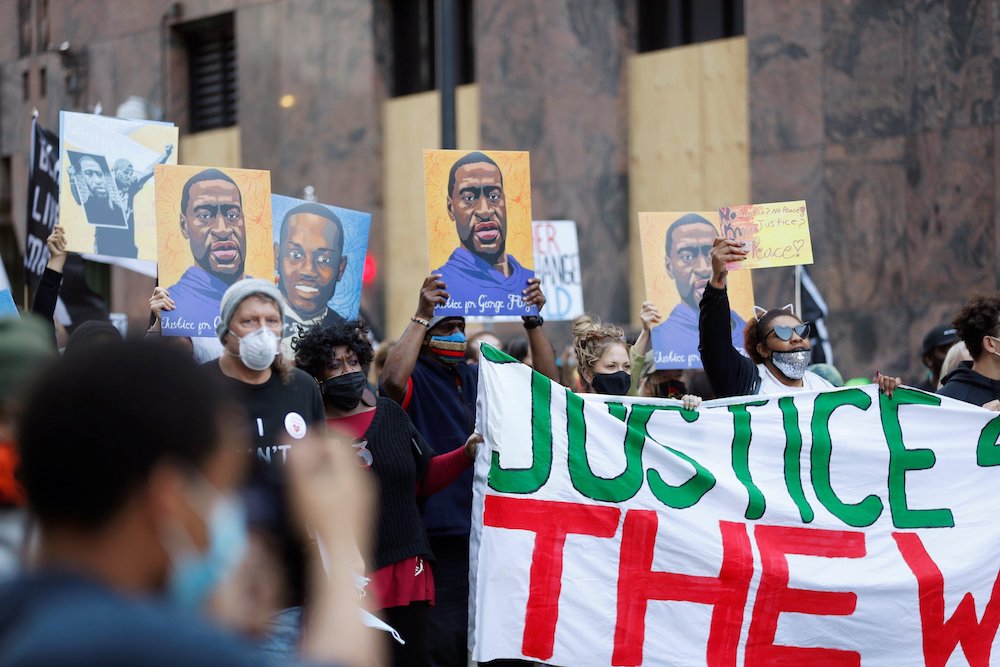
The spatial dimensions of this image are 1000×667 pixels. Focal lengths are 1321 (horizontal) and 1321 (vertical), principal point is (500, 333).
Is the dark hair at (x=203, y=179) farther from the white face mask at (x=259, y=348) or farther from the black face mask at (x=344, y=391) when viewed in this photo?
the white face mask at (x=259, y=348)

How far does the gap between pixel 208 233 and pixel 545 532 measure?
2.21 m

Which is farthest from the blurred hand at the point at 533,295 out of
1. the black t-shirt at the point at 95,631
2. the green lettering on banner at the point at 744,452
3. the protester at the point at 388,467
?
the black t-shirt at the point at 95,631

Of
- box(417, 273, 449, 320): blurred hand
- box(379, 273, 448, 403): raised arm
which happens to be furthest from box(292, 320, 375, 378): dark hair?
box(417, 273, 449, 320): blurred hand

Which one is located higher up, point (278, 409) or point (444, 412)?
point (278, 409)

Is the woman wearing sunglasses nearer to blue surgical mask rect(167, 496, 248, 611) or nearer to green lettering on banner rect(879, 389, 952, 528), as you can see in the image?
green lettering on banner rect(879, 389, 952, 528)

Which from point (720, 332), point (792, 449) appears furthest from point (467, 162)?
point (792, 449)

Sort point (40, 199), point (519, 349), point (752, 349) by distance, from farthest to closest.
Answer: point (519, 349) → point (40, 199) → point (752, 349)

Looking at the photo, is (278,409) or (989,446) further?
(989,446)

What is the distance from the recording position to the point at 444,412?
570 cm

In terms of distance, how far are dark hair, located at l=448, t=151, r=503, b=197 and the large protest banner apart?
3.78ft

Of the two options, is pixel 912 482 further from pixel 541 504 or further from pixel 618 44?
pixel 618 44

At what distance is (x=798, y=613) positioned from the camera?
17.6 ft

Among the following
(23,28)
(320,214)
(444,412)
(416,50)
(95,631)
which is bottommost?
(444,412)

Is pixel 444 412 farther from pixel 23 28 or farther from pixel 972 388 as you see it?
pixel 23 28
